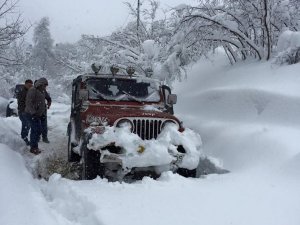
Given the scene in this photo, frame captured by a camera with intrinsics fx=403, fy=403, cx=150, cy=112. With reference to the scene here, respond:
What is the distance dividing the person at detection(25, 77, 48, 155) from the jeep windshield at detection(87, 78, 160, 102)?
185 centimetres

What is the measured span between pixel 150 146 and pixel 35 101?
12.4 feet

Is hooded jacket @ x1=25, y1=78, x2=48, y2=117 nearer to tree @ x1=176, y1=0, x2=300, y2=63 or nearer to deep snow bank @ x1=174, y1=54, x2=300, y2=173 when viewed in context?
deep snow bank @ x1=174, y1=54, x2=300, y2=173

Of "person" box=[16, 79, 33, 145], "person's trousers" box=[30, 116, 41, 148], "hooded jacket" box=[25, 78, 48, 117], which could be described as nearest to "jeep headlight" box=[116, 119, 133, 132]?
"person's trousers" box=[30, 116, 41, 148]

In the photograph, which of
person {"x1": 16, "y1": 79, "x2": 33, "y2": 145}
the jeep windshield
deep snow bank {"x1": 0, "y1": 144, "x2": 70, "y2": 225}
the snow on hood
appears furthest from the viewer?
person {"x1": 16, "y1": 79, "x2": 33, "y2": 145}

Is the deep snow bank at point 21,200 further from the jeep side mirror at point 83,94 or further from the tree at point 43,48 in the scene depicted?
the tree at point 43,48

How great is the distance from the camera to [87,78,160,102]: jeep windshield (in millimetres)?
7195

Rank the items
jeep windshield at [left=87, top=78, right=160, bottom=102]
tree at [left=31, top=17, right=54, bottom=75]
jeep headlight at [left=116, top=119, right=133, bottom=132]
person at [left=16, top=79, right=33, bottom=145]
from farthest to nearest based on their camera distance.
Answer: tree at [left=31, top=17, right=54, bottom=75]
person at [left=16, top=79, right=33, bottom=145]
jeep windshield at [left=87, top=78, right=160, bottom=102]
jeep headlight at [left=116, top=119, right=133, bottom=132]

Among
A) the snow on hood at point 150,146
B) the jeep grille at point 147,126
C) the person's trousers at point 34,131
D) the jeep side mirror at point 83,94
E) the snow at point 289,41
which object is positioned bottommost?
the person's trousers at point 34,131

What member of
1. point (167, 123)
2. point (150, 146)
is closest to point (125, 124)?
point (150, 146)

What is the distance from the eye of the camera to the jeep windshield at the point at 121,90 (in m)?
7.20

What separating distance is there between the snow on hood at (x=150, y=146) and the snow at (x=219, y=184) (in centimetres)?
26

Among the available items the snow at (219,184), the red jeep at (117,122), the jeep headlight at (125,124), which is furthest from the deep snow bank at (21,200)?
the jeep headlight at (125,124)

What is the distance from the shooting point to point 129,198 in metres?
4.82

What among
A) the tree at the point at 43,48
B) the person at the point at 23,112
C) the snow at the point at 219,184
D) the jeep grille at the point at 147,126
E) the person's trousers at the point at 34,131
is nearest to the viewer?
the snow at the point at 219,184
